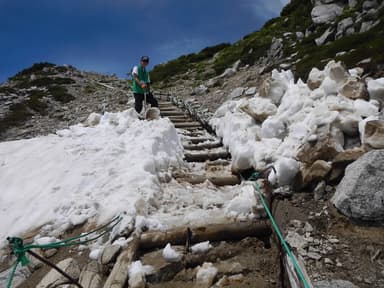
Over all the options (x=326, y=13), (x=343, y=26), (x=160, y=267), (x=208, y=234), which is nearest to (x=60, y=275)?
(x=160, y=267)

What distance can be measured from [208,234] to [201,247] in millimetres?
249

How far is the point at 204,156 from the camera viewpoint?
718cm

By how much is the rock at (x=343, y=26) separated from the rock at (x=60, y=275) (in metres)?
17.2

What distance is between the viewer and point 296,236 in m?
3.35

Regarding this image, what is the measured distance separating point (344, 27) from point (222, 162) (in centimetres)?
1402

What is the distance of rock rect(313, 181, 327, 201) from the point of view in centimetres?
399

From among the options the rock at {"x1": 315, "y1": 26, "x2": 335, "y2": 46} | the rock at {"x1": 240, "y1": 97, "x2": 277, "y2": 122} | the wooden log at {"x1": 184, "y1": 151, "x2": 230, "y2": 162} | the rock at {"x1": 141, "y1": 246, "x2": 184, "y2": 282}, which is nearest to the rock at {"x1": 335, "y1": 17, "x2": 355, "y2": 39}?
the rock at {"x1": 315, "y1": 26, "x2": 335, "y2": 46}

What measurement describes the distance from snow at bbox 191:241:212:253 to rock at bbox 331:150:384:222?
1.72 metres

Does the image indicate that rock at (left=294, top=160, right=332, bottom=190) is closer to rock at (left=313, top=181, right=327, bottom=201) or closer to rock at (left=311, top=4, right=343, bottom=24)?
rock at (left=313, top=181, right=327, bottom=201)

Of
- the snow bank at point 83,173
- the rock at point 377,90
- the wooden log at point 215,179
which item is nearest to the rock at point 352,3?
the rock at point 377,90

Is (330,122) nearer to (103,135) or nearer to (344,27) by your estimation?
(103,135)

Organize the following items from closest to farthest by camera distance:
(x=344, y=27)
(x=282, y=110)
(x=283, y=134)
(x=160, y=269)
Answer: (x=160, y=269) → (x=283, y=134) → (x=282, y=110) → (x=344, y=27)

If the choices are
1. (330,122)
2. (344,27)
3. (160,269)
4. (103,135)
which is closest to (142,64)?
(103,135)

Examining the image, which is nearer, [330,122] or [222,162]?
[330,122]
